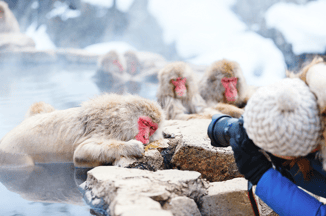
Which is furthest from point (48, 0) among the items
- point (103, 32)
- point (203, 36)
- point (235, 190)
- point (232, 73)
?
point (235, 190)

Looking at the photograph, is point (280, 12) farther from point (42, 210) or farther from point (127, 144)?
point (42, 210)

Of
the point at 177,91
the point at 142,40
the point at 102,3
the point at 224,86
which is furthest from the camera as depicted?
the point at 142,40

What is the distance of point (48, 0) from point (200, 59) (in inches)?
150

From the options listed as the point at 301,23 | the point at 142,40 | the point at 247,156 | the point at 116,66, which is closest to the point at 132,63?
A: the point at 142,40

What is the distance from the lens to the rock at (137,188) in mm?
997

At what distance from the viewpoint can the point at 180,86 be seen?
325 cm

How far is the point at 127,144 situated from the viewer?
1740mm

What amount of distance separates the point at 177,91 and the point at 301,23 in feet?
11.4

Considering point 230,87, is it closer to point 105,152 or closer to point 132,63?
point 105,152

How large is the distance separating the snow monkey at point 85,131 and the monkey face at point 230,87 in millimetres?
1568

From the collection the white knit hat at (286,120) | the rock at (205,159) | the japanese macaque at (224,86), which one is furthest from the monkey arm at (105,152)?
the japanese macaque at (224,86)

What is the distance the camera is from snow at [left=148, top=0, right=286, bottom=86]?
19.3 feet

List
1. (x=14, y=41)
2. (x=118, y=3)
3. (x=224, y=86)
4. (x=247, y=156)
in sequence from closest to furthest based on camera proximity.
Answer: (x=247, y=156) < (x=224, y=86) < (x=14, y=41) < (x=118, y=3)

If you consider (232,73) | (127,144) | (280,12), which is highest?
(280,12)
